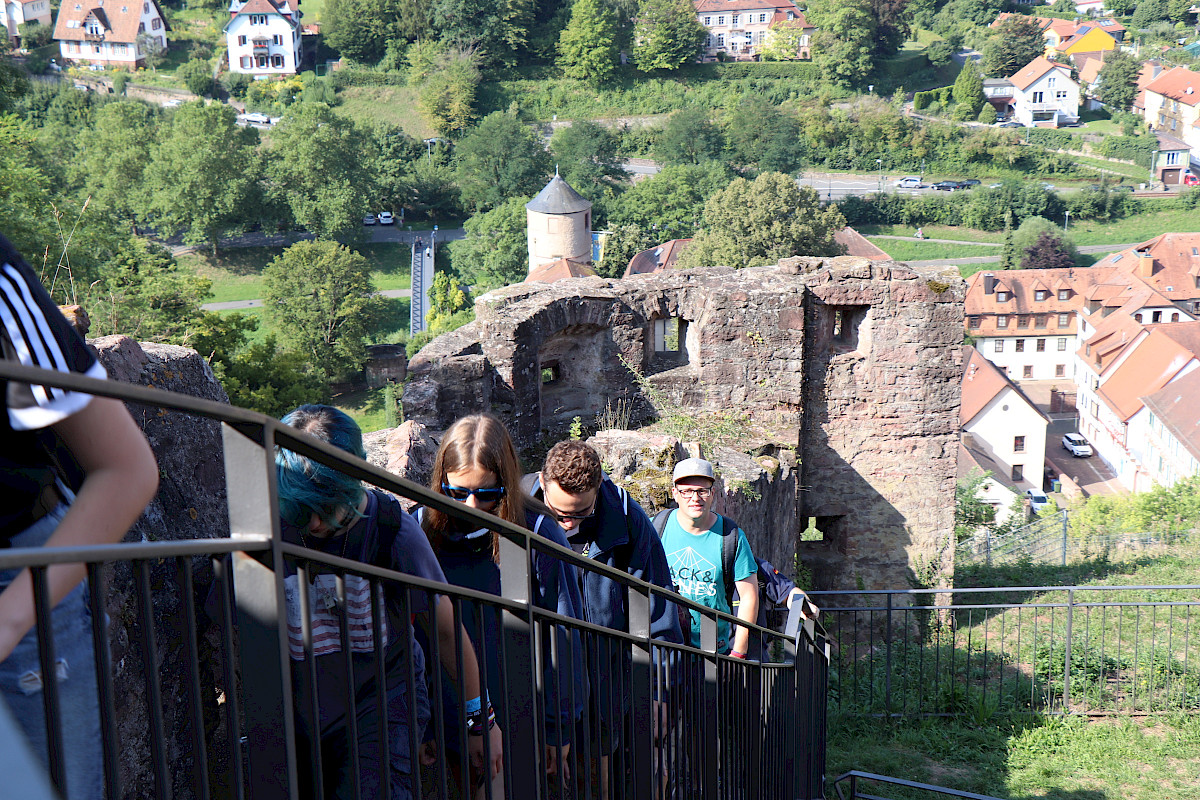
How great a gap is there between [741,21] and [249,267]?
178 feet

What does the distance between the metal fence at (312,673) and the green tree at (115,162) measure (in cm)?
5278

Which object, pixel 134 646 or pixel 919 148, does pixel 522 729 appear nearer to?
pixel 134 646

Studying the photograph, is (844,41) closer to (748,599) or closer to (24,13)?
(24,13)

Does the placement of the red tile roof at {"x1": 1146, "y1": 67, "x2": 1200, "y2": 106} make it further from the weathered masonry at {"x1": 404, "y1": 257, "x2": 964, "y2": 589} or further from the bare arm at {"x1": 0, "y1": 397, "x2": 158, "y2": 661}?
the bare arm at {"x1": 0, "y1": 397, "x2": 158, "y2": 661}

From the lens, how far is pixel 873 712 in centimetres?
781

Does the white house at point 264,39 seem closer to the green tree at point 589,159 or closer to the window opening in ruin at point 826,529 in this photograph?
the green tree at point 589,159

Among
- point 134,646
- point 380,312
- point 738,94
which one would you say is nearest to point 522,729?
point 134,646

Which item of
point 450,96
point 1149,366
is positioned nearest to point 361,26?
point 450,96

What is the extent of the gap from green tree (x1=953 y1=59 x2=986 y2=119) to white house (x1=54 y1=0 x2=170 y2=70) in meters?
62.0

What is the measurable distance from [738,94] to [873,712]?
7616 centimetres

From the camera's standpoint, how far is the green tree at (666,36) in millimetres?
82062

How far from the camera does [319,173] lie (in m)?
55.6

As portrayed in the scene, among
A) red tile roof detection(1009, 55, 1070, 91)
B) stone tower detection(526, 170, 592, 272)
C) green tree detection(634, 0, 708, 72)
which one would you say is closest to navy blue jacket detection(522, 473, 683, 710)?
stone tower detection(526, 170, 592, 272)

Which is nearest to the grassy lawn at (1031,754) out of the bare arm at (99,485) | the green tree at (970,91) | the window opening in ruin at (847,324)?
the window opening in ruin at (847,324)
